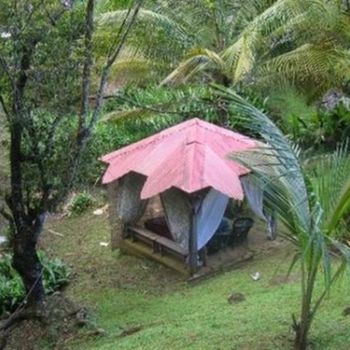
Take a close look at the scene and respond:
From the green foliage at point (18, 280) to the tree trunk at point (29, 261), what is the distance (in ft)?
4.08

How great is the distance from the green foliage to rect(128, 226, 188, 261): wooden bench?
1.22 metres

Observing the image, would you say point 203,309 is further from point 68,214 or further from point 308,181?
point 68,214

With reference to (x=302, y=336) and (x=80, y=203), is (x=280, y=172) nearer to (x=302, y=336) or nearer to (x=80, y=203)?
(x=302, y=336)

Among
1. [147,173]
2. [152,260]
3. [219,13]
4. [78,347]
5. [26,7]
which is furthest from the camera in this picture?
[219,13]

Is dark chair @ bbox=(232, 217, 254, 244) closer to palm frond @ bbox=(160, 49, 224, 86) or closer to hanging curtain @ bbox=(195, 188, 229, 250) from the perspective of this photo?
hanging curtain @ bbox=(195, 188, 229, 250)

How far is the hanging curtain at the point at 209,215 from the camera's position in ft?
31.9

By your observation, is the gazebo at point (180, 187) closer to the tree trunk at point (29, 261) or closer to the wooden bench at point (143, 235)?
the wooden bench at point (143, 235)

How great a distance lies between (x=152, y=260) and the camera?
10.5m

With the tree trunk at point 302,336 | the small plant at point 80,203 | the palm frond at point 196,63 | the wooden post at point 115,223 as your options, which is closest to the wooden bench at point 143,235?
the wooden post at point 115,223

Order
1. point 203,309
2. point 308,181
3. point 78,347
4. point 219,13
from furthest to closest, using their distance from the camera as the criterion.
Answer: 1. point 219,13
2. point 203,309
3. point 78,347
4. point 308,181

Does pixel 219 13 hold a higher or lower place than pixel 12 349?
higher

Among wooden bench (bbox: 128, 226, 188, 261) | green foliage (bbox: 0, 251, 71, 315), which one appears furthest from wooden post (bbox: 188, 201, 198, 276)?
green foliage (bbox: 0, 251, 71, 315)

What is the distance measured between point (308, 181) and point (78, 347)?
382 centimetres

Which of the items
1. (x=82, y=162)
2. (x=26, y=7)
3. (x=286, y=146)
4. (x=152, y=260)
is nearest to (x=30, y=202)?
(x=82, y=162)
